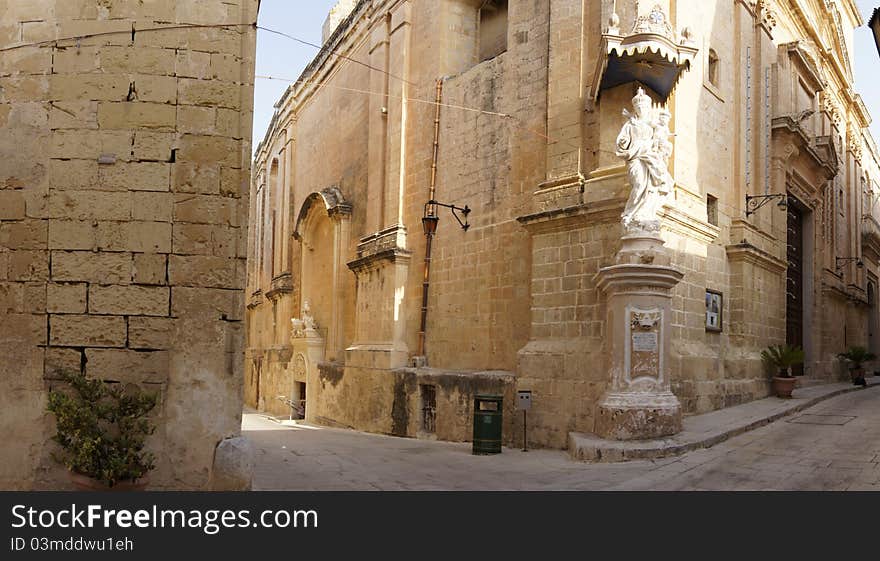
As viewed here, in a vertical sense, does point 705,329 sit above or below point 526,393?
above

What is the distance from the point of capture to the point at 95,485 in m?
6.21

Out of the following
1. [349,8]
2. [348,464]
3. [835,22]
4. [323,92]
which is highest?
[349,8]

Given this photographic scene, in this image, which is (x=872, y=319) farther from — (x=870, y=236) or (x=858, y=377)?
(x=858, y=377)

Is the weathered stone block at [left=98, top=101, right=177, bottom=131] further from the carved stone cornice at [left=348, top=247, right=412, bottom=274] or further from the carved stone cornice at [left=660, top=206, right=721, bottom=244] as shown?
the carved stone cornice at [left=348, top=247, right=412, bottom=274]

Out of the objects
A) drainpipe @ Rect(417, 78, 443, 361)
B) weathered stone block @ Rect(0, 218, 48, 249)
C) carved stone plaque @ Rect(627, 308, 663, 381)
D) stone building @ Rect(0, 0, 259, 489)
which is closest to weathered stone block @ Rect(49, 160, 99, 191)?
stone building @ Rect(0, 0, 259, 489)

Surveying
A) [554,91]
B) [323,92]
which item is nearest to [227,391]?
[554,91]

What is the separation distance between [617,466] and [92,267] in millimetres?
5975

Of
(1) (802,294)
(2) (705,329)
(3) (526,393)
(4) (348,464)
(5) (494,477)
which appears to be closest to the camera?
(5) (494,477)

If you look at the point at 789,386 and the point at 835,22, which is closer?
the point at 789,386

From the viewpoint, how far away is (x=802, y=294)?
18.5 metres

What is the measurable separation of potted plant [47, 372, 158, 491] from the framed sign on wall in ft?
29.5

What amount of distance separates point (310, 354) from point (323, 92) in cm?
A: 819

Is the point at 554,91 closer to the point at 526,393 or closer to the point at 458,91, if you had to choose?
the point at 458,91

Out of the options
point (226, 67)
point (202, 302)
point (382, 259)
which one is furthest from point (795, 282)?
point (202, 302)
